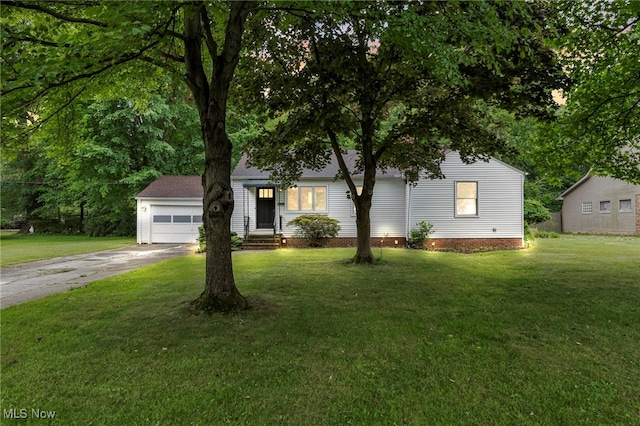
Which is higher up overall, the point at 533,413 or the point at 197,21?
the point at 197,21

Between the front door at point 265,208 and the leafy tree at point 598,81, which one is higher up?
the leafy tree at point 598,81

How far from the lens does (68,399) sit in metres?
2.88

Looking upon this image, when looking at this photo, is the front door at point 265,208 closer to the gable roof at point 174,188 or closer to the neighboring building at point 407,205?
the neighboring building at point 407,205

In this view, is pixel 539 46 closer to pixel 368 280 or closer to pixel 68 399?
pixel 368 280

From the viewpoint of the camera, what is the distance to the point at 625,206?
24.4 m

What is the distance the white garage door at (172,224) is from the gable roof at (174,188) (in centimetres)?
86

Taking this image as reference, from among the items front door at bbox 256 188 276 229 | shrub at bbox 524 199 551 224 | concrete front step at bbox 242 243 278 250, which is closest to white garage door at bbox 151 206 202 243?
front door at bbox 256 188 276 229

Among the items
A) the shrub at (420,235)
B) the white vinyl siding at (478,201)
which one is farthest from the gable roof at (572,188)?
the shrub at (420,235)

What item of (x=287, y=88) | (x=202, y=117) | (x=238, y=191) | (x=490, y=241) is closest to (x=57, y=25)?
(x=202, y=117)

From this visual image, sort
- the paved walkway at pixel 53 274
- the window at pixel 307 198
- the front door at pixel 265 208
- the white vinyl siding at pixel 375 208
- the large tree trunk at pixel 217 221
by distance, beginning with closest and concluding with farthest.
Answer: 1. the large tree trunk at pixel 217 221
2. the paved walkway at pixel 53 274
3. the white vinyl siding at pixel 375 208
4. the window at pixel 307 198
5. the front door at pixel 265 208

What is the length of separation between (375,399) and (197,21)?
568cm

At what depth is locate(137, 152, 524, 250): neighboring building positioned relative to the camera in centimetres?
1603

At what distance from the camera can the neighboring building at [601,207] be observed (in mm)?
23781

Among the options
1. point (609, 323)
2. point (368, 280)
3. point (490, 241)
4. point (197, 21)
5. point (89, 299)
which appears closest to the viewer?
point (609, 323)
